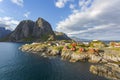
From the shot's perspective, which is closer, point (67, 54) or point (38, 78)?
point (38, 78)

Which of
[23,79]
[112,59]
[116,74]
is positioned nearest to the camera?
[23,79]

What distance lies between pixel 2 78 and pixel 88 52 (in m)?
59.3

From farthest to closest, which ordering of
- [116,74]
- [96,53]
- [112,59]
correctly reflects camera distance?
[96,53]
[112,59]
[116,74]

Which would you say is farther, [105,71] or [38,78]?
[105,71]

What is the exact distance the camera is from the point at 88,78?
51.2m

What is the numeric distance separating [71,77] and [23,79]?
1915cm

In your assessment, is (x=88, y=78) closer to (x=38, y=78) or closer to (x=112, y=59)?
(x=38, y=78)

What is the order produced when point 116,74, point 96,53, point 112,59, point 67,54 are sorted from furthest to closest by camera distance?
point 67,54, point 96,53, point 112,59, point 116,74

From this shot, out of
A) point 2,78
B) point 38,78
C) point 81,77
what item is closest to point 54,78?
point 38,78

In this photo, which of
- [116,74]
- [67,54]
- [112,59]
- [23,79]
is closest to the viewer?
[23,79]

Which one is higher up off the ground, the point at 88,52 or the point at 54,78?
the point at 88,52

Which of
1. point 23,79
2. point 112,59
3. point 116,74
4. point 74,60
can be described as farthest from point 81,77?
point 112,59

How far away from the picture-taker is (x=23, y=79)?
166 feet

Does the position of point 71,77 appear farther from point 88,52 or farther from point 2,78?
point 88,52
